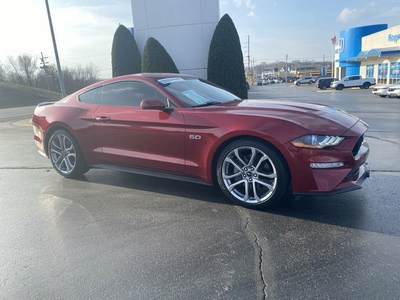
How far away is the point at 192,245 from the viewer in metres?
2.95

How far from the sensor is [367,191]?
4.04 metres

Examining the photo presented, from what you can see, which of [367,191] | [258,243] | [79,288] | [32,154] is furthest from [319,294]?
[32,154]

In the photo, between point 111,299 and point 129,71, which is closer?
point 111,299

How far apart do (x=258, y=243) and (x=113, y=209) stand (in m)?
1.88

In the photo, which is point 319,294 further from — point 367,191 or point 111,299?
point 367,191

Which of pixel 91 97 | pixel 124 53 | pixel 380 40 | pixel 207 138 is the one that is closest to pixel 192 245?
pixel 207 138

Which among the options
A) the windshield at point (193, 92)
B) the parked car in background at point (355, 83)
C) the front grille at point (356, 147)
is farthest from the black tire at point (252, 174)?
the parked car in background at point (355, 83)

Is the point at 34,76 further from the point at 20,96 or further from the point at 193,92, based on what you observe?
the point at 193,92

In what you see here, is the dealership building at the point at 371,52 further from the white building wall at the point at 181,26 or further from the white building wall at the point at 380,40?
the white building wall at the point at 181,26

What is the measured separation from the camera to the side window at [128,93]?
4.25m

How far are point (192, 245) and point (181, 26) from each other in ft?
42.2

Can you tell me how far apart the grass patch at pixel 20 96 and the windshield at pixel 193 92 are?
4682cm

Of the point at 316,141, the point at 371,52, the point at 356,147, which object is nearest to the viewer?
the point at 316,141

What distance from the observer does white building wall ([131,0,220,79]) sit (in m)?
13.8
